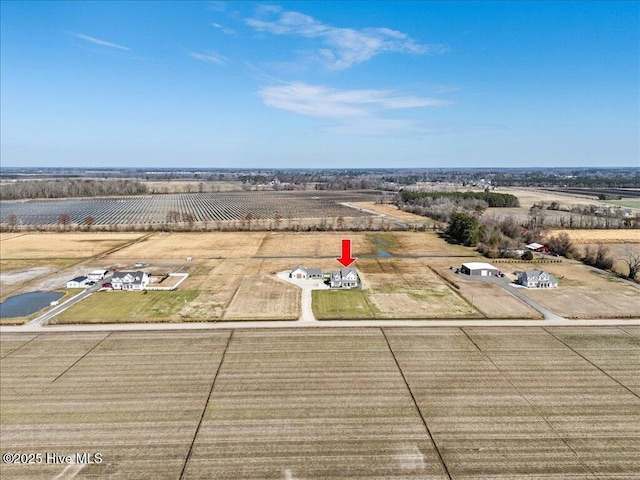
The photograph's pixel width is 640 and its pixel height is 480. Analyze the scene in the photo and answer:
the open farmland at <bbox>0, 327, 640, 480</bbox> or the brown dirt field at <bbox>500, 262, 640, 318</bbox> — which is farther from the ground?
the brown dirt field at <bbox>500, 262, 640, 318</bbox>

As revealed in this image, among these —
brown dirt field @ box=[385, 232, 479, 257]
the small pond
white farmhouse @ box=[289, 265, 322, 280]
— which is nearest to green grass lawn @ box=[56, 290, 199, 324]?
the small pond

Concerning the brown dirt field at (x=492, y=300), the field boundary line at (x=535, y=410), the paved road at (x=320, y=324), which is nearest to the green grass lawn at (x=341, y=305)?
the paved road at (x=320, y=324)

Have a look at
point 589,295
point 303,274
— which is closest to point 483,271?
point 589,295

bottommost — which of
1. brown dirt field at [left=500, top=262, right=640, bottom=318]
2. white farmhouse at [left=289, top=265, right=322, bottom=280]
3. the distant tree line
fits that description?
brown dirt field at [left=500, top=262, right=640, bottom=318]

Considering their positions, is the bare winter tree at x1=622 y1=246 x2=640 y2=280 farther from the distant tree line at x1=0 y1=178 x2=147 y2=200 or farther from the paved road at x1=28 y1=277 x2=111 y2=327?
the distant tree line at x1=0 y1=178 x2=147 y2=200

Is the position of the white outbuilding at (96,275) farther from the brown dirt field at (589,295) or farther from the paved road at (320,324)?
the brown dirt field at (589,295)
